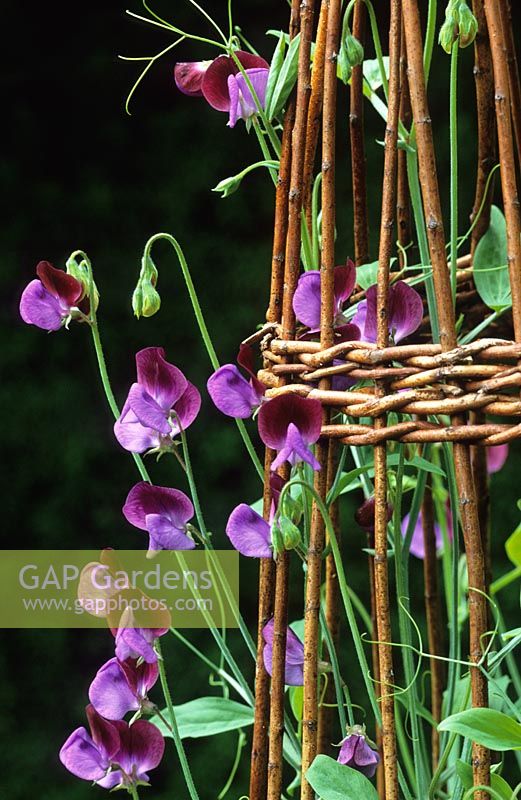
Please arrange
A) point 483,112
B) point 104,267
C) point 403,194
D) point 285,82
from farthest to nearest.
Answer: point 104,267 → point 403,194 → point 483,112 → point 285,82

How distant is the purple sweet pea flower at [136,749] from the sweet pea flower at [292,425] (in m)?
0.20

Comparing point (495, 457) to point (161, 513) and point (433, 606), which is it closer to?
point (433, 606)

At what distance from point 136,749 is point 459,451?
269mm

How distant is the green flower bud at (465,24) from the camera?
50cm

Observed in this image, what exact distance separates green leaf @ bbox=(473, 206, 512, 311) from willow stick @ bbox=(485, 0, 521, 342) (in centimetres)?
15

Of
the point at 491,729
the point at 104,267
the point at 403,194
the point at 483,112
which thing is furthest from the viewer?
the point at 104,267

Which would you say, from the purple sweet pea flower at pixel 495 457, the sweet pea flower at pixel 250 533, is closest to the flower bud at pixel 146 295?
the sweet pea flower at pixel 250 533

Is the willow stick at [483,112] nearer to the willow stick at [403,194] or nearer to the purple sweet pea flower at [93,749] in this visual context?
the willow stick at [403,194]

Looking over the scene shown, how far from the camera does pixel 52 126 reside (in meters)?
1.73

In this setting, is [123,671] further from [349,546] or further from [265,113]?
[349,546]

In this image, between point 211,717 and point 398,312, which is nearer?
point 398,312

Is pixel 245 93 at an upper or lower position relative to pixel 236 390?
upper

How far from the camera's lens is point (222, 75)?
0.60 m

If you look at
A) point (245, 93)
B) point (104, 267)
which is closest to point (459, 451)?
point (245, 93)
